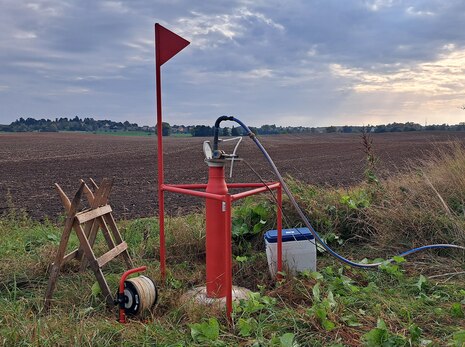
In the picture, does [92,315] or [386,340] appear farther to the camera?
[92,315]

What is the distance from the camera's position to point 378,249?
208 inches

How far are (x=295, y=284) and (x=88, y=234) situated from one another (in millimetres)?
2072

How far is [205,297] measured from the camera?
393 centimetres

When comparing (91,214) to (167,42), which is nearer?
(167,42)

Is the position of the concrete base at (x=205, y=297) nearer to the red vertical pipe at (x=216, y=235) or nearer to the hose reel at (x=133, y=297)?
the red vertical pipe at (x=216, y=235)

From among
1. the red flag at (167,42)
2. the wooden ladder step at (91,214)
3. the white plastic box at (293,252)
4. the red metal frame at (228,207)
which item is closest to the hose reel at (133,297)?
the red metal frame at (228,207)

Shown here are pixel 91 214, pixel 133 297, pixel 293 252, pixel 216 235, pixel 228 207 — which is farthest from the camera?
pixel 293 252

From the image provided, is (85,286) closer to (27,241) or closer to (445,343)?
(27,241)

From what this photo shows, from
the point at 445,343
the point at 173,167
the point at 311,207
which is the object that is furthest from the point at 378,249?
the point at 173,167

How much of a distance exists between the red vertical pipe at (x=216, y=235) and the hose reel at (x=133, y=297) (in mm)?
552

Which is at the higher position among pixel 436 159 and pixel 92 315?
pixel 436 159

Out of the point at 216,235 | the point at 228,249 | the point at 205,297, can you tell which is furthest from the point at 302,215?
the point at 205,297

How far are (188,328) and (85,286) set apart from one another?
4.67 ft

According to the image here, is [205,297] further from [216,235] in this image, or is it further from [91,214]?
[91,214]
